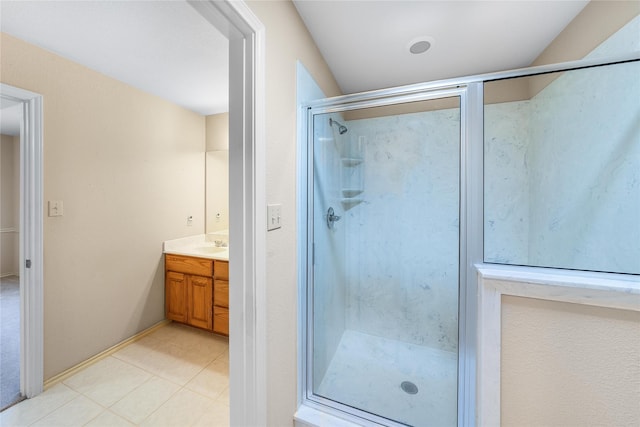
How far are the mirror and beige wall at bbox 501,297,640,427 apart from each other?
270 centimetres

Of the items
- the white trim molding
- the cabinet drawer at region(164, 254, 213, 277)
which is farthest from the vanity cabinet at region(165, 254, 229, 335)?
the white trim molding

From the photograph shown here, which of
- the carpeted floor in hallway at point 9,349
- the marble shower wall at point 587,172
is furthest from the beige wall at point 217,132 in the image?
the marble shower wall at point 587,172

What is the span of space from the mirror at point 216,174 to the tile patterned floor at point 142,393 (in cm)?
134

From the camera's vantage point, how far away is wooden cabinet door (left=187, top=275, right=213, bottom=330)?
2.21 metres

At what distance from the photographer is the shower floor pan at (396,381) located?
4.18 ft

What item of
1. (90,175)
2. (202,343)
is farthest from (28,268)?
(202,343)

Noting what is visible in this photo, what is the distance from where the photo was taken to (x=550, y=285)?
91 cm

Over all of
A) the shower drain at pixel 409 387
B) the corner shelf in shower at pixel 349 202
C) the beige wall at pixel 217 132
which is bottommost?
the shower drain at pixel 409 387

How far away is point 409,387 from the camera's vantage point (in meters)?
1.49

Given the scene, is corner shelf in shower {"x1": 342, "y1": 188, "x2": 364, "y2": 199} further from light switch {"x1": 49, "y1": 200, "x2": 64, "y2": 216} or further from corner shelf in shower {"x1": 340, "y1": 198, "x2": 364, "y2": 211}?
light switch {"x1": 49, "y1": 200, "x2": 64, "y2": 216}

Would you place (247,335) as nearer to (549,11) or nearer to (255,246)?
(255,246)

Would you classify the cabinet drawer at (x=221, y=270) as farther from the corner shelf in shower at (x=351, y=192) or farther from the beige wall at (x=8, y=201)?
the beige wall at (x=8, y=201)

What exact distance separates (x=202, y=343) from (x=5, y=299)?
9.98ft

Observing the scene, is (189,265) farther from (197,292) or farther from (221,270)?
(221,270)
